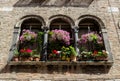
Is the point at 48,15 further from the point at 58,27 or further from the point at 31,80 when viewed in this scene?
the point at 31,80

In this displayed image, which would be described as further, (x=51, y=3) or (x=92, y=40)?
(x=51, y=3)

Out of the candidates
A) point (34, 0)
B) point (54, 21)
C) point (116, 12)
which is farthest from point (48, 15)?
point (116, 12)

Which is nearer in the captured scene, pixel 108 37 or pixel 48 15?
pixel 108 37

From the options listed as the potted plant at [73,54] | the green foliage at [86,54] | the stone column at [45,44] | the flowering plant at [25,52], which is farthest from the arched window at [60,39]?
the green foliage at [86,54]

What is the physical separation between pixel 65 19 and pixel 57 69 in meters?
2.43

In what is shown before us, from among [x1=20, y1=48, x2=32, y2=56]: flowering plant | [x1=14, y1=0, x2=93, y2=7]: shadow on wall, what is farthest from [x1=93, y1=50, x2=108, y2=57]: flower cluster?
[x1=14, y1=0, x2=93, y2=7]: shadow on wall

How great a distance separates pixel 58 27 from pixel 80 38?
102cm

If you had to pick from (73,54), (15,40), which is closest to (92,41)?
(73,54)

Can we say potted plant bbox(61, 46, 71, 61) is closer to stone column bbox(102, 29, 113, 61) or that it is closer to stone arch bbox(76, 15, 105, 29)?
stone column bbox(102, 29, 113, 61)

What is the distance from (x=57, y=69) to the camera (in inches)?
350

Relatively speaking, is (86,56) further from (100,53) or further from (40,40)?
(40,40)

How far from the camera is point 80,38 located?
399 inches

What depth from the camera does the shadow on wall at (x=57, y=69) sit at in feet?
28.9

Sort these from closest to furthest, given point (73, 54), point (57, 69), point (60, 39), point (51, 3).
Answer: point (57, 69), point (73, 54), point (60, 39), point (51, 3)
